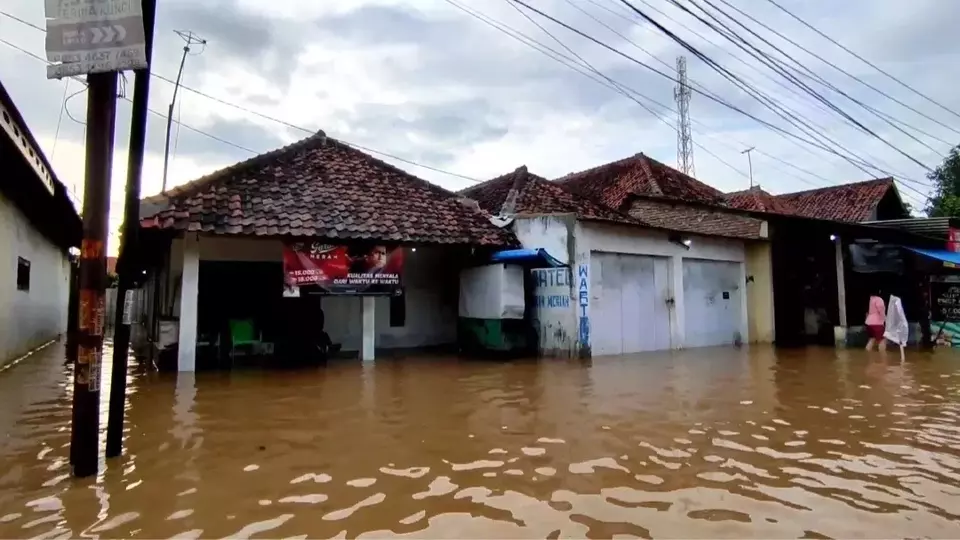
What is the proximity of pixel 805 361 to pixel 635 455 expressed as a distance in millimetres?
8841

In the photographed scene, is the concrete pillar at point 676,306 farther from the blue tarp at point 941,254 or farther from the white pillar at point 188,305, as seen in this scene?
the white pillar at point 188,305

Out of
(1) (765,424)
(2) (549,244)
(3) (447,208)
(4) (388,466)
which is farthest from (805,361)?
(4) (388,466)

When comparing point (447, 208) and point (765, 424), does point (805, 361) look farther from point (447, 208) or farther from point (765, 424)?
point (447, 208)

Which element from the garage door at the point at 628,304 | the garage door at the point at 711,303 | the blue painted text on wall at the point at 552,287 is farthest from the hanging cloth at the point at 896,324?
the blue painted text on wall at the point at 552,287

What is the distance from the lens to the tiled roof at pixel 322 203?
10.8 metres

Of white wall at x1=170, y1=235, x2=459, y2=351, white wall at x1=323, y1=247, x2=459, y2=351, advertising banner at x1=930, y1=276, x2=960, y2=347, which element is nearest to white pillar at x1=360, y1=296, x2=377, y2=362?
white wall at x1=170, y1=235, x2=459, y2=351

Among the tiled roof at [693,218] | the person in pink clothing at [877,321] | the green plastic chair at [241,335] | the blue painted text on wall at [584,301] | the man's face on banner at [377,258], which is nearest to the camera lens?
the green plastic chair at [241,335]

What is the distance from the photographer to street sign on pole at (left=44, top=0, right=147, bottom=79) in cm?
451

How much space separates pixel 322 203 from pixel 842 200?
78.3ft

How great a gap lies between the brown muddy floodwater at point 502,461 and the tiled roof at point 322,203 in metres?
3.15

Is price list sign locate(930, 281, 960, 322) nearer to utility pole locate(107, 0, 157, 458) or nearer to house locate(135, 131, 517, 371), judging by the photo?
house locate(135, 131, 517, 371)

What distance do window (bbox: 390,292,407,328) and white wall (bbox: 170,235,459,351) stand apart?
83mm

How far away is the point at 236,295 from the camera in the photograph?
1309cm

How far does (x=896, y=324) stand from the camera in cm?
1352
